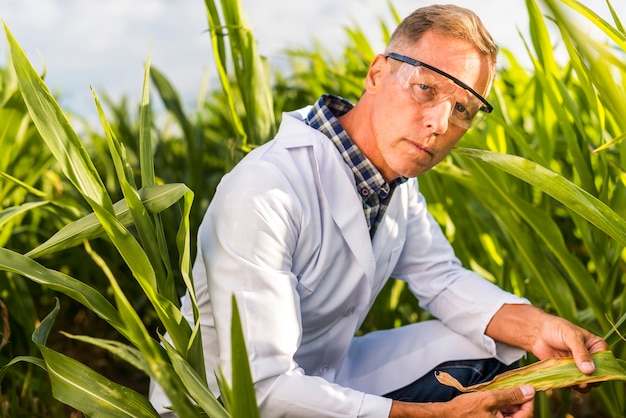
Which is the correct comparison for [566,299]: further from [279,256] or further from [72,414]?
[72,414]

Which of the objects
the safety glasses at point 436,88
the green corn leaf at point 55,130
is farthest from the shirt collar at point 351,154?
the green corn leaf at point 55,130

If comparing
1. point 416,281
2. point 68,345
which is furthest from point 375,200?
point 68,345

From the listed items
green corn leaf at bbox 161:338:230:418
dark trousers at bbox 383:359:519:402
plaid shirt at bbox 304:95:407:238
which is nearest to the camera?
green corn leaf at bbox 161:338:230:418

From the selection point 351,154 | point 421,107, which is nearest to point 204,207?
point 351,154

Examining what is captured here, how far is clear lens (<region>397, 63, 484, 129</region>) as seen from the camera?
1220 millimetres

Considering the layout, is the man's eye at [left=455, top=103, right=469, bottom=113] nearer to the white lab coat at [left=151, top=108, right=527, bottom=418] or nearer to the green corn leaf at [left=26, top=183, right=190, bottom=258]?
the white lab coat at [left=151, top=108, right=527, bottom=418]

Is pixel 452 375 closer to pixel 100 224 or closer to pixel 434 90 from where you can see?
pixel 434 90

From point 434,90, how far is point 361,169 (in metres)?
0.19

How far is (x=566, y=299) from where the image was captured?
1.45 meters

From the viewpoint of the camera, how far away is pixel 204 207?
2.18m

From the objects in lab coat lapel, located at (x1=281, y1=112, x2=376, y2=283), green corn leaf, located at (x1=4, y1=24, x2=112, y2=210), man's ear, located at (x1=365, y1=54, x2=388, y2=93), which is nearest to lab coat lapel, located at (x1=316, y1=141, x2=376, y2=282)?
lab coat lapel, located at (x1=281, y1=112, x2=376, y2=283)

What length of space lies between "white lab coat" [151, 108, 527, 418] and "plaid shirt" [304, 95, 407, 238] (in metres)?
0.02

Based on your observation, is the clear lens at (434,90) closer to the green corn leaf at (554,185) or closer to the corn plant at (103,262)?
the green corn leaf at (554,185)

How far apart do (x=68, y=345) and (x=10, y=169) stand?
78 cm
